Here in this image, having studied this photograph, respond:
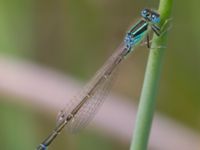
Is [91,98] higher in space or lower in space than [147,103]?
higher

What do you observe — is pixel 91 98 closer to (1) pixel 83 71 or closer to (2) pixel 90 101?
(2) pixel 90 101

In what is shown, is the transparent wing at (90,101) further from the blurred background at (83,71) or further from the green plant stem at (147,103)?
the green plant stem at (147,103)

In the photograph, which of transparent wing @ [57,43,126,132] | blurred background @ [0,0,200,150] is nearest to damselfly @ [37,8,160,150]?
transparent wing @ [57,43,126,132]

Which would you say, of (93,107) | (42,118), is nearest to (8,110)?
(42,118)

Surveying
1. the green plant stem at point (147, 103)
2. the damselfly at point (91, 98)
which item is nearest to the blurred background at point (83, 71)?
the damselfly at point (91, 98)

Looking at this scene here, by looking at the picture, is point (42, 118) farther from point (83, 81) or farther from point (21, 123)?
point (83, 81)

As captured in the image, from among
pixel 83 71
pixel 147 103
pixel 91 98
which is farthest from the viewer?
pixel 83 71

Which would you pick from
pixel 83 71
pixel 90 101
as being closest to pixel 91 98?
pixel 90 101

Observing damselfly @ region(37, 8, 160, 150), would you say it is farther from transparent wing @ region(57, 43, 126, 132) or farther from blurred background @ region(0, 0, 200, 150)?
blurred background @ region(0, 0, 200, 150)
